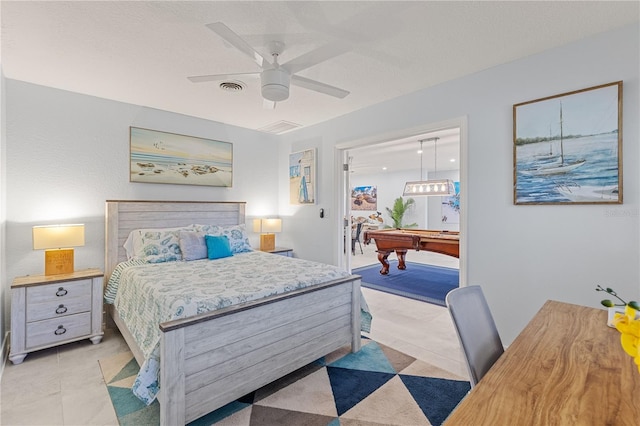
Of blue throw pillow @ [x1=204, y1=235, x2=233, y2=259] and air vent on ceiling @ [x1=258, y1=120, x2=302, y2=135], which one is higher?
air vent on ceiling @ [x1=258, y1=120, x2=302, y2=135]

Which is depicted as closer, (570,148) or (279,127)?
(570,148)

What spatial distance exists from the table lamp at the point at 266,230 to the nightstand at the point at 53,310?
1.95m

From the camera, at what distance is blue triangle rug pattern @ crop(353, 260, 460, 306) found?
164 inches

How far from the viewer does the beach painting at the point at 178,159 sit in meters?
3.47

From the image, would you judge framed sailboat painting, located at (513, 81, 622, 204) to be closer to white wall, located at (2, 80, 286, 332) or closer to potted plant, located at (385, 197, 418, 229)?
white wall, located at (2, 80, 286, 332)

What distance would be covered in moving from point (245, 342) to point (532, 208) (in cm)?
237

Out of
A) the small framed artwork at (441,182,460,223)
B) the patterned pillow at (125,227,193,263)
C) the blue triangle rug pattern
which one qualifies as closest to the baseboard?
the patterned pillow at (125,227,193,263)

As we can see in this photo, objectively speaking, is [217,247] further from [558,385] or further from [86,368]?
[558,385]

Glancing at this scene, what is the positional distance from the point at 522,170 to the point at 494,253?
72 cm

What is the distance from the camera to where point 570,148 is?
2.19 metres

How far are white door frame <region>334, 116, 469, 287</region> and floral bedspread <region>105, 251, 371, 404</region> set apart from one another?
1.05 metres

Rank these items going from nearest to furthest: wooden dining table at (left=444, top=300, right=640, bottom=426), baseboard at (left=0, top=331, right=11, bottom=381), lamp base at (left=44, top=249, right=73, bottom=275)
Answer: wooden dining table at (left=444, top=300, right=640, bottom=426) → baseboard at (left=0, top=331, right=11, bottom=381) → lamp base at (left=44, top=249, right=73, bottom=275)

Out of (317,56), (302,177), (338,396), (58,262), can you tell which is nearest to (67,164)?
(58,262)

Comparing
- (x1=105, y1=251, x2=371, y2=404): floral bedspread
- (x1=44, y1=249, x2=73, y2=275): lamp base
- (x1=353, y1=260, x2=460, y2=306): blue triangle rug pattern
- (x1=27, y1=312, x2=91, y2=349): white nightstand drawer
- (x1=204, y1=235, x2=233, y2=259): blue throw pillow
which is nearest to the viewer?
(x1=105, y1=251, x2=371, y2=404): floral bedspread
